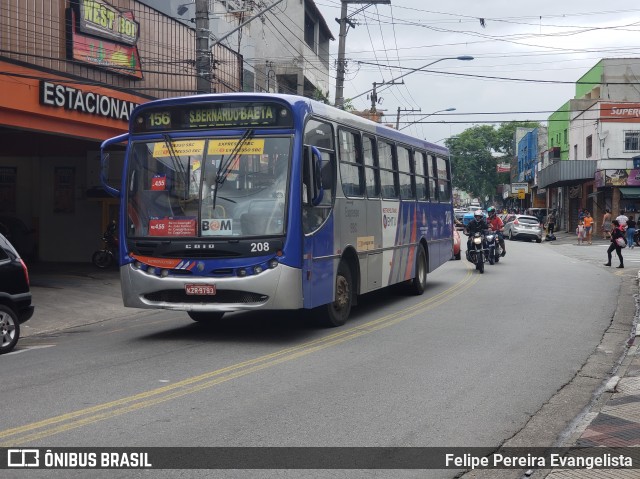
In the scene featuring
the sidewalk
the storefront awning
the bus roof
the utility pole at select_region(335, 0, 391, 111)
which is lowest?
the sidewalk

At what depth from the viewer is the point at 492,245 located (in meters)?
25.0

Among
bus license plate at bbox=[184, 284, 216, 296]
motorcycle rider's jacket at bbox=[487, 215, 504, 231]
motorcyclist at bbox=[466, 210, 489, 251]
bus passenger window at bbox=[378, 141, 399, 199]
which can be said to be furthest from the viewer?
motorcycle rider's jacket at bbox=[487, 215, 504, 231]

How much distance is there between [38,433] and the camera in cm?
611

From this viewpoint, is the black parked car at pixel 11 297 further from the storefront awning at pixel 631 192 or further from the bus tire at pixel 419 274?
the storefront awning at pixel 631 192

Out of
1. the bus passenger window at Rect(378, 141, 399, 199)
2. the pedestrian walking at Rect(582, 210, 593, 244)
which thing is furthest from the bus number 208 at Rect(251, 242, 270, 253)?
the pedestrian walking at Rect(582, 210, 593, 244)

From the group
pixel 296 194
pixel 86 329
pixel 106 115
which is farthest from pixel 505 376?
pixel 106 115

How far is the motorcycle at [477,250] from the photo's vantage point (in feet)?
73.9

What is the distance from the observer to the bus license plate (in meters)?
10.3

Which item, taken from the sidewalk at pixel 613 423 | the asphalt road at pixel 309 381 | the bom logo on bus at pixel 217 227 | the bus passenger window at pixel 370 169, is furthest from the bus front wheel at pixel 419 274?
the sidewalk at pixel 613 423

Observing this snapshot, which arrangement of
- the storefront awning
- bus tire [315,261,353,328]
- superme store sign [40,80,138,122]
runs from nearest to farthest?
bus tire [315,261,353,328], superme store sign [40,80,138,122], the storefront awning

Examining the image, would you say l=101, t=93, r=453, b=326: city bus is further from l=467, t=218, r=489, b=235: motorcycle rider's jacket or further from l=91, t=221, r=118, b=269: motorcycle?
l=91, t=221, r=118, b=269: motorcycle

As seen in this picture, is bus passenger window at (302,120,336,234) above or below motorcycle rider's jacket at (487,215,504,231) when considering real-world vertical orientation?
above

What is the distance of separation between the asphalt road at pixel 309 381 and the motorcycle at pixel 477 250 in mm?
7718

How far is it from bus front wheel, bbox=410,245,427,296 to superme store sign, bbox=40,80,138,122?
7.27 m
